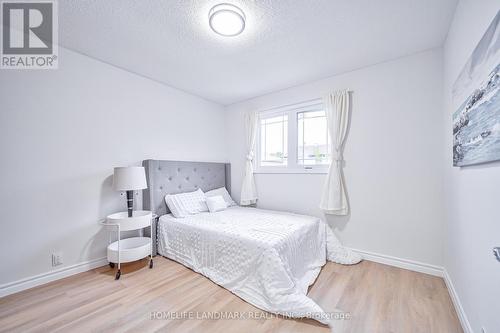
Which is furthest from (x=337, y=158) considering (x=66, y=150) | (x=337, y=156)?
(x=66, y=150)

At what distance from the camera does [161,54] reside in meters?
2.22

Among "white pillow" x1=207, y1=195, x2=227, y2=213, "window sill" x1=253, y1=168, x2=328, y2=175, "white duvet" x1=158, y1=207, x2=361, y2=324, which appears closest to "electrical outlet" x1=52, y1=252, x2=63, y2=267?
"white duvet" x1=158, y1=207, x2=361, y2=324

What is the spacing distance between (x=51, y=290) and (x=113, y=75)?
2371 millimetres

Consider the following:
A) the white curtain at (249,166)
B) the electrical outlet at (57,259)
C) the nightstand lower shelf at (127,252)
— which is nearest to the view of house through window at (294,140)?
the white curtain at (249,166)

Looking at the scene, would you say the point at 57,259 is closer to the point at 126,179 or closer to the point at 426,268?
the point at 126,179

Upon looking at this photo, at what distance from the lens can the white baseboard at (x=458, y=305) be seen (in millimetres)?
1341

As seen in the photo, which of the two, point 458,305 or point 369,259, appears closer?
point 458,305

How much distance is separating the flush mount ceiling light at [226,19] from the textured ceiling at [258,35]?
5 centimetres

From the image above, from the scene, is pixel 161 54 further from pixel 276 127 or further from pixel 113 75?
pixel 276 127

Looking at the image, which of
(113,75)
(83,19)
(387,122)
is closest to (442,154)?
(387,122)

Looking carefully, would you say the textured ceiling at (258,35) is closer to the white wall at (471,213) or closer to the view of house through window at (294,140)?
the white wall at (471,213)

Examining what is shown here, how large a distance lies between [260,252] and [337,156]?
162 centimetres

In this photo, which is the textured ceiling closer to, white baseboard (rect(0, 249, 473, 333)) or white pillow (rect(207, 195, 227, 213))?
white pillow (rect(207, 195, 227, 213))

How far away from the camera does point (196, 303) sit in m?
1.69
